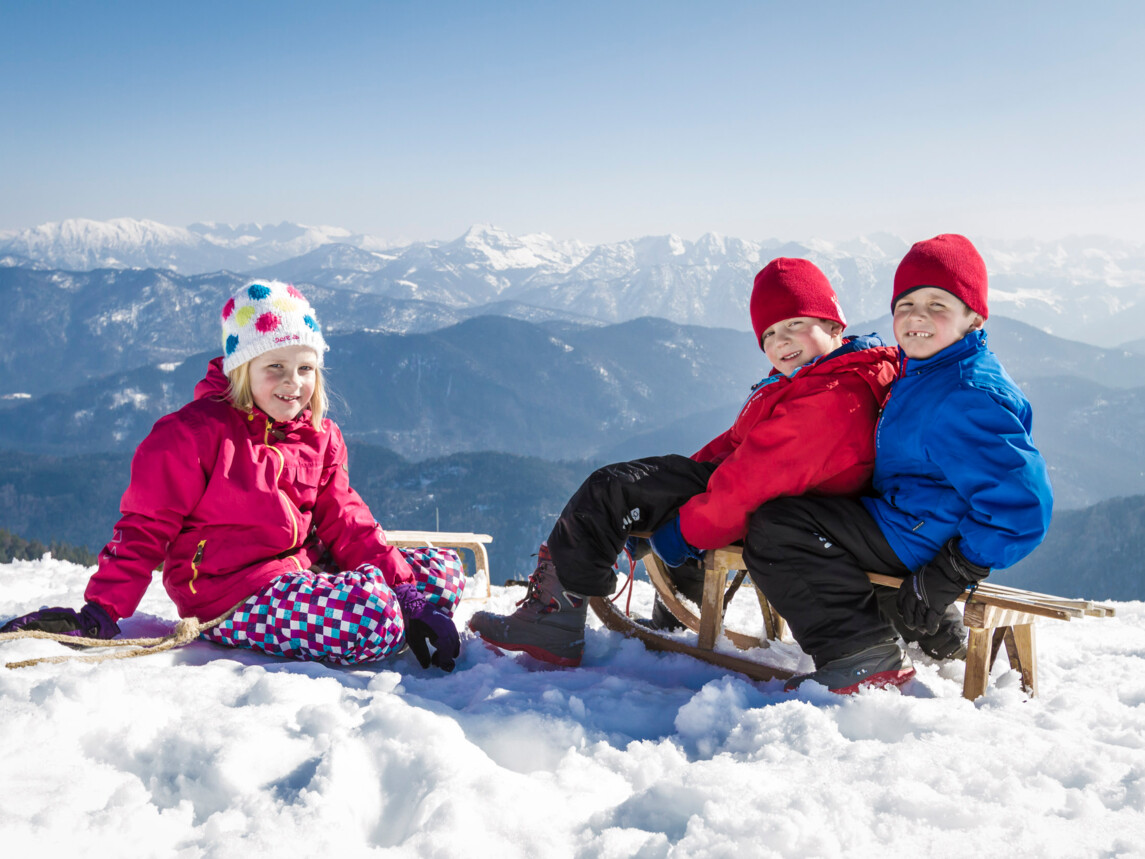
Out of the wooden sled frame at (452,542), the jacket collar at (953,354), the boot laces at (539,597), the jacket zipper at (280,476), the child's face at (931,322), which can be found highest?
the child's face at (931,322)

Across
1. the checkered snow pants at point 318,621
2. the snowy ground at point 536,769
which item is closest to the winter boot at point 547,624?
the snowy ground at point 536,769

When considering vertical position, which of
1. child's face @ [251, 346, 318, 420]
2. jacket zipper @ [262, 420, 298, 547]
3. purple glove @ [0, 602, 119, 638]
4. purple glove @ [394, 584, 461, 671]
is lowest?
purple glove @ [394, 584, 461, 671]

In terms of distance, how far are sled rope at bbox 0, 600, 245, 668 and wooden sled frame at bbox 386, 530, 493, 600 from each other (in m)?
1.55

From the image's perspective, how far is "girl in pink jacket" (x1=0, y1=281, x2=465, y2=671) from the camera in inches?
116

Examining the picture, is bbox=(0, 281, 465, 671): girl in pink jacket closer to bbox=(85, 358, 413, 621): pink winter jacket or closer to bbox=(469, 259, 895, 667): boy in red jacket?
bbox=(85, 358, 413, 621): pink winter jacket

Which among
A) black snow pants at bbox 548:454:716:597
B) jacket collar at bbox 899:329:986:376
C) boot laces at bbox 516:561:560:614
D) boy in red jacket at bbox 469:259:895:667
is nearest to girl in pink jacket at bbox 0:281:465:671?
boot laces at bbox 516:561:560:614

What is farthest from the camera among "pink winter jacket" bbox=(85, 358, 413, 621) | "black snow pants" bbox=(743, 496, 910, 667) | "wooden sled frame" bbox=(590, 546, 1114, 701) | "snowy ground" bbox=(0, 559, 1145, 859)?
"pink winter jacket" bbox=(85, 358, 413, 621)

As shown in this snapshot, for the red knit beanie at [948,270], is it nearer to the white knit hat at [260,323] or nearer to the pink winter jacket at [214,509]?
the white knit hat at [260,323]

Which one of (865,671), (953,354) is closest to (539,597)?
(865,671)

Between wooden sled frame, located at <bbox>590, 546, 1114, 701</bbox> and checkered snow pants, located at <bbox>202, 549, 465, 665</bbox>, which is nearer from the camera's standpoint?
wooden sled frame, located at <bbox>590, 546, 1114, 701</bbox>

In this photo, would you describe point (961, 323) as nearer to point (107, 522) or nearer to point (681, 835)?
point (681, 835)

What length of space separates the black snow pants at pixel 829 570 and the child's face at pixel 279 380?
84.8 inches

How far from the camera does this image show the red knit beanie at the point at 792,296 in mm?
3189

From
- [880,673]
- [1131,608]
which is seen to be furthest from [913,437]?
[1131,608]
